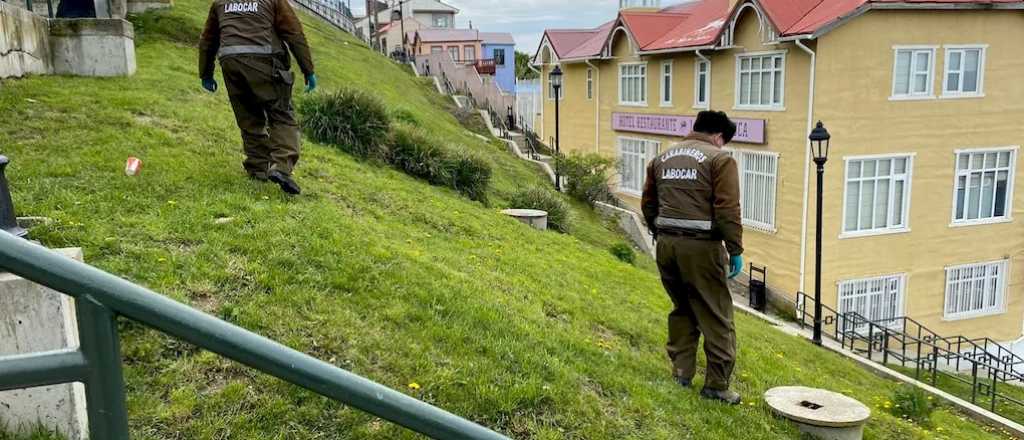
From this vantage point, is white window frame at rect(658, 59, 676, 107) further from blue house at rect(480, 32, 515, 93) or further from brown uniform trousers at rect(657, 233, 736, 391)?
blue house at rect(480, 32, 515, 93)

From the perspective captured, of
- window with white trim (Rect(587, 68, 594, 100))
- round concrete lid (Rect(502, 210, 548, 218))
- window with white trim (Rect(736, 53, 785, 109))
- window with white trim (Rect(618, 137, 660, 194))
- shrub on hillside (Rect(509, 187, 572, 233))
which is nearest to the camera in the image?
round concrete lid (Rect(502, 210, 548, 218))

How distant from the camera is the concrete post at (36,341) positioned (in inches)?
115

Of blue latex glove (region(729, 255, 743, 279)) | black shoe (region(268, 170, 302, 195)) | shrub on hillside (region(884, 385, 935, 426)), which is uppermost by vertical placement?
black shoe (region(268, 170, 302, 195))

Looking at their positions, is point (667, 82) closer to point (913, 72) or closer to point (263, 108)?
point (913, 72)

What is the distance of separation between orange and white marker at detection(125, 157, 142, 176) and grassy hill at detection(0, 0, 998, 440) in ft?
0.27

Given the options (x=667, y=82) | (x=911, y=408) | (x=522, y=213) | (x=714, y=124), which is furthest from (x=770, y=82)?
(x=714, y=124)

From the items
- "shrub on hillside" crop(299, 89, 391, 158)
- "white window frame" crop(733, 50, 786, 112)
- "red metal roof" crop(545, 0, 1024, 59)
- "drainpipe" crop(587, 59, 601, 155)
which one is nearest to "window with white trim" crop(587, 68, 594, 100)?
"drainpipe" crop(587, 59, 601, 155)

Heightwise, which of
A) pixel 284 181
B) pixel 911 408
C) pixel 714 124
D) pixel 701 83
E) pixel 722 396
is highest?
pixel 701 83

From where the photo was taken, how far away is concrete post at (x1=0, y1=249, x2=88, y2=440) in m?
2.91

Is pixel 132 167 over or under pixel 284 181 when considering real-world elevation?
over

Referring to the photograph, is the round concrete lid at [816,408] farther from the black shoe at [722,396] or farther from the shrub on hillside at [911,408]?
the shrub on hillside at [911,408]

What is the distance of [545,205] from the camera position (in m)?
14.4

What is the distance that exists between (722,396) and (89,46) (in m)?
9.72

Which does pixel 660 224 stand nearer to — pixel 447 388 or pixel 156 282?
pixel 447 388
